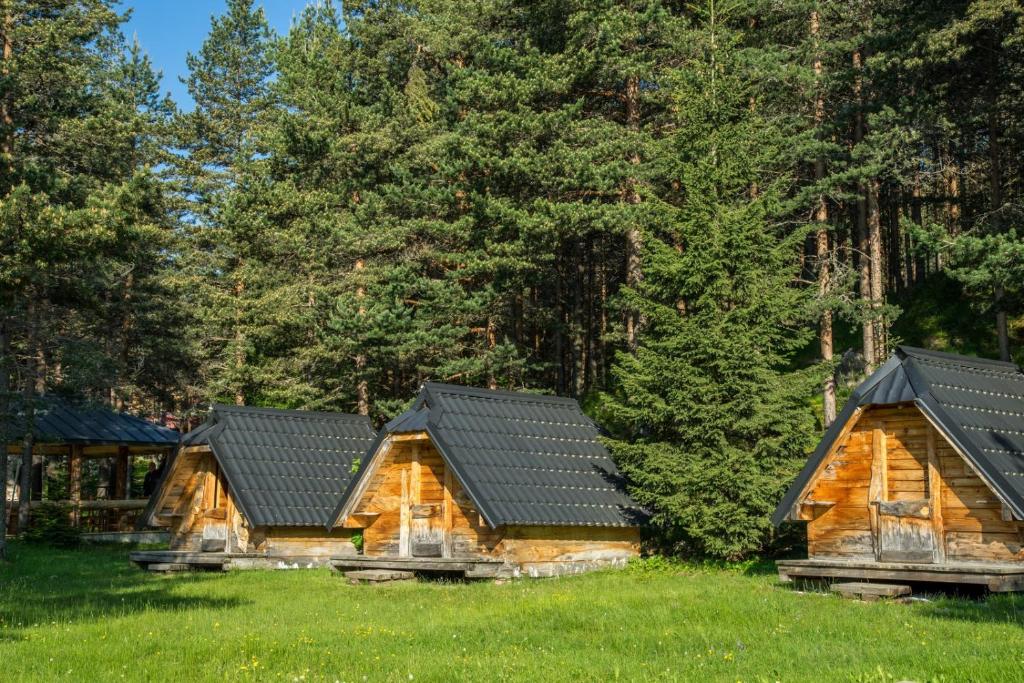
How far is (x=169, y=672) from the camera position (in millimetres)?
11055

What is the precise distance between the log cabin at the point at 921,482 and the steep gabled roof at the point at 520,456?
4.84 meters

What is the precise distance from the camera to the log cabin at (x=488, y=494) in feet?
69.2

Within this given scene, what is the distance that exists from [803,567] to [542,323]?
21.9 metres

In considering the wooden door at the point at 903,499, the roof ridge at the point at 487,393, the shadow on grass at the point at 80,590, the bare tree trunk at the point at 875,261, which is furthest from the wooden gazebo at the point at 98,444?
the wooden door at the point at 903,499

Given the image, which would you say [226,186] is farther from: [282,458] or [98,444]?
[282,458]

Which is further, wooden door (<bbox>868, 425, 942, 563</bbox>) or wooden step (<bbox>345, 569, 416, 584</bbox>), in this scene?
wooden step (<bbox>345, 569, 416, 584</bbox>)

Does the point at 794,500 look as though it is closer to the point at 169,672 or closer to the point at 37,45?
the point at 169,672

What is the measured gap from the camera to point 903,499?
58.3ft

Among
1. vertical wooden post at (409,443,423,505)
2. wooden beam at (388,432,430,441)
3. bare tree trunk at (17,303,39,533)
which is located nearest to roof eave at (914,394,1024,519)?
wooden beam at (388,432,430,441)

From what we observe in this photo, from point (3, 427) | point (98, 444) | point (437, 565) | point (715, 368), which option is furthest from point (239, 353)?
point (715, 368)

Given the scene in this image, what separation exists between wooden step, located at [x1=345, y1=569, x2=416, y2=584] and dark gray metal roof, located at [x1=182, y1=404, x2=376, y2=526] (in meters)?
3.30

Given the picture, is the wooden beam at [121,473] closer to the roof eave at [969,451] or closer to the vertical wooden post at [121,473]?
the vertical wooden post at [121,473]

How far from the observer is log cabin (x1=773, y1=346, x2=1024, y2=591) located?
16.3 m

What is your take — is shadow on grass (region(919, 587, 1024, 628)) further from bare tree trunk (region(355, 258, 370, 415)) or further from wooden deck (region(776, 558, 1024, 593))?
bare tree trunk (region(355, 258, 370, 415))
